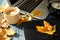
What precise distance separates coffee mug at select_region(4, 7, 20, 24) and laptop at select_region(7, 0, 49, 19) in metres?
0.06

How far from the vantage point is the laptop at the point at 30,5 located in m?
0.81

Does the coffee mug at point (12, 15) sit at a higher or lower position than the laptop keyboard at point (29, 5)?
lower

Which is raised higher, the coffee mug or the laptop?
the laptop

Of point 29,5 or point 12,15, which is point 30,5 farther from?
point 12,15

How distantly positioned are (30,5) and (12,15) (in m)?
0.14

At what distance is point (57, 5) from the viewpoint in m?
0.78

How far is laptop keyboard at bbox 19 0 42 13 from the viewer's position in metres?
0.81

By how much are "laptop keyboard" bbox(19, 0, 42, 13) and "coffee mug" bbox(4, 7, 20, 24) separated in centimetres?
6

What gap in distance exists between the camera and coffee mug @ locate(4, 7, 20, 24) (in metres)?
0.74

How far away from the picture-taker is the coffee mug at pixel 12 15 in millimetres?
738

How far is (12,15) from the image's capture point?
2.41 feet

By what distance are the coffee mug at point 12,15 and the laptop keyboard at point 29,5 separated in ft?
0.20

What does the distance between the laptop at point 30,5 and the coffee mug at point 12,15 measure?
0.19 feet

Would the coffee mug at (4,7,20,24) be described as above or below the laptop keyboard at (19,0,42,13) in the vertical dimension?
below
